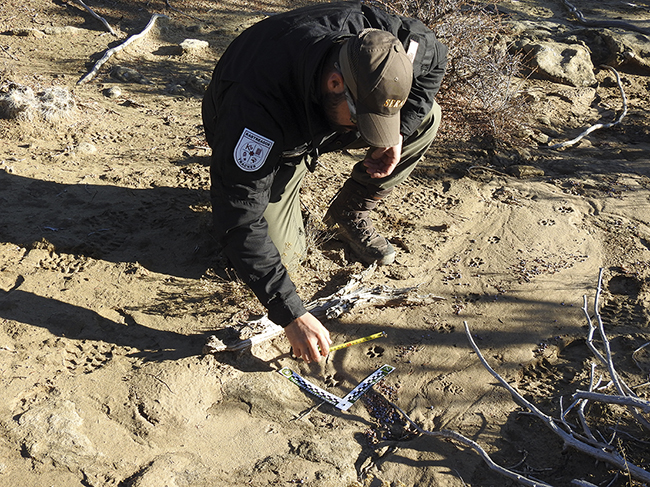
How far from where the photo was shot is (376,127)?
2088 mm

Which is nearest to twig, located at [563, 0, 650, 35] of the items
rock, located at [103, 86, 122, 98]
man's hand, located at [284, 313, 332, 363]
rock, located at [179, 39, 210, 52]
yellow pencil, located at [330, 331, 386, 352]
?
rock, located at [179, 39, 210, 52]

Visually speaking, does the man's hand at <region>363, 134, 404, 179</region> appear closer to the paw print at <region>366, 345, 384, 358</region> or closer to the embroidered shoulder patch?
the embroidered shoulder patch

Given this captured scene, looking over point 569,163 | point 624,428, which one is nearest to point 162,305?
point 624,428

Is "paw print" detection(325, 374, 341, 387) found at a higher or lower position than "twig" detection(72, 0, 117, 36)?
lower

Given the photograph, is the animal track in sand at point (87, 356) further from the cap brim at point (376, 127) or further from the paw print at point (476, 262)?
the paw print at point (476, 262)

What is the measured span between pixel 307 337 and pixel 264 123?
93cm

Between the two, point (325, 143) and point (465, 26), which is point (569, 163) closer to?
point (465, 26)

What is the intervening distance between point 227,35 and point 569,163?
14.1 feet

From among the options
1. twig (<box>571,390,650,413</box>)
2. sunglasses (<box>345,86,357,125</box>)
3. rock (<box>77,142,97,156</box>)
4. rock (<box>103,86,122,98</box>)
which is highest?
sunglasses (<box>345,86,357,125</box>)

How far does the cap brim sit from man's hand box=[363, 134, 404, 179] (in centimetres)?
69

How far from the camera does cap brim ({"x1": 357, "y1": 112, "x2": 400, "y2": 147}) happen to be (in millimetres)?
2072

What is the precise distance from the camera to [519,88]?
17.9 feet

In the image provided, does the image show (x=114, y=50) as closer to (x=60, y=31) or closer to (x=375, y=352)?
(x=60, y=31)

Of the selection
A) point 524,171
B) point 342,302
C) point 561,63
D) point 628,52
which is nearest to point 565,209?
point 524,171
